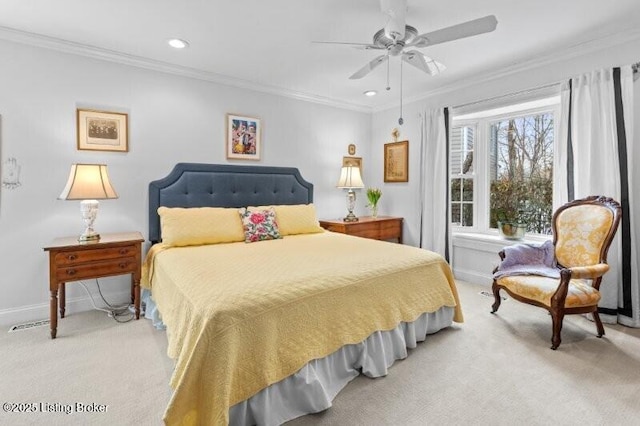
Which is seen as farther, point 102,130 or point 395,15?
point 102,130

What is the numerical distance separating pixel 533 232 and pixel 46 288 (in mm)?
5210

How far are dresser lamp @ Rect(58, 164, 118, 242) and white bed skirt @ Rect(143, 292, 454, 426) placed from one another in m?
2.15

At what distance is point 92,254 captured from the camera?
2.70m

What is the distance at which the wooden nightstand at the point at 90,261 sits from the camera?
8.38 ft

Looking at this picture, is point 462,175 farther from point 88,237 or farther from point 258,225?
point 88,237

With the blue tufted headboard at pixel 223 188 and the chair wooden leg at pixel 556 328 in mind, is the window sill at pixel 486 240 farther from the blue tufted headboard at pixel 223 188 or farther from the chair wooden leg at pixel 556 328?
the blue tufted headboard at pixel 223 188

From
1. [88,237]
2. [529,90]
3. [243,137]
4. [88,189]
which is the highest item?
[529,90]

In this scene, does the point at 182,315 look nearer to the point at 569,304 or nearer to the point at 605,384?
the point at 605,384

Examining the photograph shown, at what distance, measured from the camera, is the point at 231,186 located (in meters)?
3.83

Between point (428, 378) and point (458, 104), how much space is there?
3.34 metres

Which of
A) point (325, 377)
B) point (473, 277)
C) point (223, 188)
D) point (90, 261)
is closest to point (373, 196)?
point (473, 277)

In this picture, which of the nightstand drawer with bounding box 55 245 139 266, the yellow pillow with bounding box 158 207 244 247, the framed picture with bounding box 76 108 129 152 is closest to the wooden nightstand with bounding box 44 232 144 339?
the nightstand drawer with bounding box 55 245 139 266

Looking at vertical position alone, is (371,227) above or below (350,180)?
below

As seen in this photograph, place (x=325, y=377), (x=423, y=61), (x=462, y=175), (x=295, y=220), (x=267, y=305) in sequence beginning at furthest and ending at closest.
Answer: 1. (x=462, y=175)
2. (x=295, y=220)
3. (x=423, y=61)
4. (x=325, y=377)
5. (x=267, y=305)
